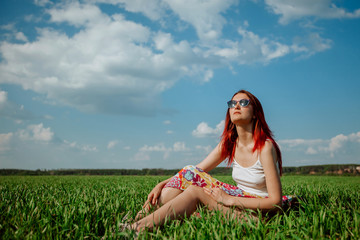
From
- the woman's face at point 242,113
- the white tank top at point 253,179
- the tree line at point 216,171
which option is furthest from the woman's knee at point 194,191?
the tree line at point 216,171

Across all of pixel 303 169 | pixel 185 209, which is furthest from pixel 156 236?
pixel 303 169

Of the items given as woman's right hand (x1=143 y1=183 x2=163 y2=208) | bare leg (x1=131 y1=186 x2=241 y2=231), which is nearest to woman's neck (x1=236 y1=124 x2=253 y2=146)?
bare leg (x1=131 y1=186 x2=241 y2=231)

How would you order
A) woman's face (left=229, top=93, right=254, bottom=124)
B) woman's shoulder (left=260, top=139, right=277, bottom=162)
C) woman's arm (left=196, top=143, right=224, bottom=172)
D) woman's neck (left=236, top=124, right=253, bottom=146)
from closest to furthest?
woman's shoulder (left=260, top=139, right=277, bottom=162) → woman's face (left=229, top=93, right=254, bottom=124) → woman's neck (left=236, top=124, right=253, bottom=146) → woman's arm (left=196, top=143, right=224, bottom=172)

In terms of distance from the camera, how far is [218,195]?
3189 millimetres

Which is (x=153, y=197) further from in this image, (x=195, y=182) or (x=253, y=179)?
(x=253, y=179)

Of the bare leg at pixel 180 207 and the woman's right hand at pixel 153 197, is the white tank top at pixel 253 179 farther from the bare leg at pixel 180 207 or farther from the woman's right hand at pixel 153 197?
the woman's right hand at pixel 153 197

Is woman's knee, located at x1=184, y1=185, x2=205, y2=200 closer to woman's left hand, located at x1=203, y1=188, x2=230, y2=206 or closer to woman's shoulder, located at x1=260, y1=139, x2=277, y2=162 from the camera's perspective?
woman's left hand, located at x1=203, y1=188, x2=230, y2=206

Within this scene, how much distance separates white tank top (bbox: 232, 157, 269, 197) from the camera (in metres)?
3.44

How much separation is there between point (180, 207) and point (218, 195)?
0.53 m

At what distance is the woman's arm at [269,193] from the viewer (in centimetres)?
309

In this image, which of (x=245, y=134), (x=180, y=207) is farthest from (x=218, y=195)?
(x=245, y=134)

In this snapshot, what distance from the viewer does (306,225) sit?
2705mm

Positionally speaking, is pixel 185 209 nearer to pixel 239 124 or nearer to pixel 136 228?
pixel 136 228

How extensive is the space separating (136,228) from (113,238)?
25 cm
